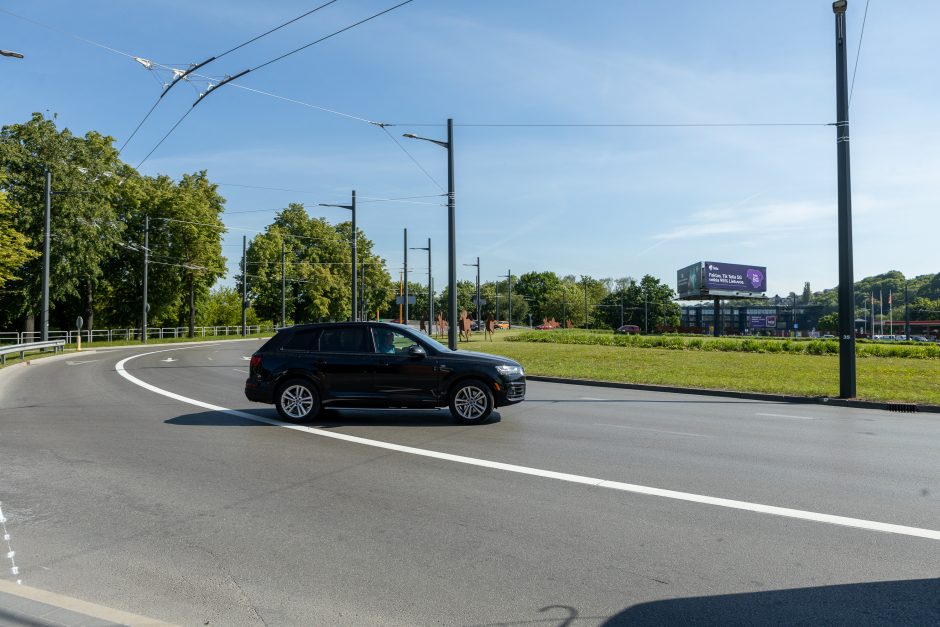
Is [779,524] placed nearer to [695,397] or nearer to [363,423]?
[363,423]

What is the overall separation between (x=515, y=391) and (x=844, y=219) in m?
8.93

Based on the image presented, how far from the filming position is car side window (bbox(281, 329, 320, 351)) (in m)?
10.9

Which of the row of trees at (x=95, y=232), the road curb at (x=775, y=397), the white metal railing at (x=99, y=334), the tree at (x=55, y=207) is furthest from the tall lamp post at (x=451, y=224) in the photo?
the tree at (x=55, y=207)

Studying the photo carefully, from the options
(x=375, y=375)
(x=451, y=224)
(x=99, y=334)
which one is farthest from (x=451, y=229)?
(x=99, y=334)

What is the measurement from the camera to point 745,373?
20469 millimetres

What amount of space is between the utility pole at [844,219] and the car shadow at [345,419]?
799 centimetres

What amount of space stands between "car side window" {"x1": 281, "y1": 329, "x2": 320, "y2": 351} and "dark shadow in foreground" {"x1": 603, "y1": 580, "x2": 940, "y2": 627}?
8.08 m

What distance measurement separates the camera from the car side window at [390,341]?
35.2ft

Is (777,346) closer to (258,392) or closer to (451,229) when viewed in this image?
(451,229)

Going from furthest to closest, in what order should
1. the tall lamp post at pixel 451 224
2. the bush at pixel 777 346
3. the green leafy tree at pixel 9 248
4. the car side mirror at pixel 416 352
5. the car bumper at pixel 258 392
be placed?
the green leafy tree at pixel 9 248, the bush at pixel 777 346, the tall lamp post at pixel 451 224, the car bumper at pixel 258 392, the car side mirror at pixel 416 352

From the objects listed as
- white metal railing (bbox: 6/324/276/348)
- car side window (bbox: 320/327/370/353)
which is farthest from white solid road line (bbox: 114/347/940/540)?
white metal railing (bbox: 6/324/276/348)

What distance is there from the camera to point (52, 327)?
57.7m

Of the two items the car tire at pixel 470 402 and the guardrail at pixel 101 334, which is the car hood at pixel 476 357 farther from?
the guardrail at pixel 101 334

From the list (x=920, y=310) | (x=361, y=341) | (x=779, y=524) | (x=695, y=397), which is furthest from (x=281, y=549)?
(x=920, y=310)
